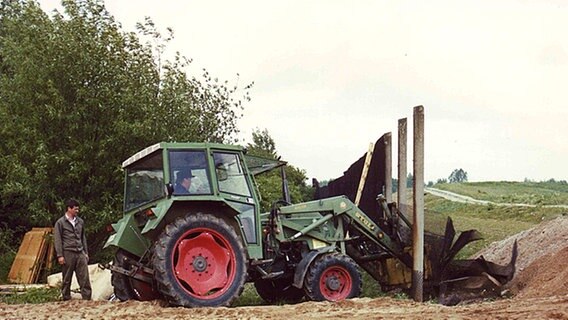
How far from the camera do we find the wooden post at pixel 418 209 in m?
13.2

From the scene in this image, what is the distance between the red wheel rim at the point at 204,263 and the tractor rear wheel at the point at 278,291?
5.34 ft

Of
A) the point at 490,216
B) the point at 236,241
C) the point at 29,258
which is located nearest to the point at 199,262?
the point at 236,241

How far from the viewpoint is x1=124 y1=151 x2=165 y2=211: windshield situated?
12.1m

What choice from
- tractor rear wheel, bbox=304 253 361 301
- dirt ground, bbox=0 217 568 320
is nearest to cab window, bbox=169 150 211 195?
dirt ground, bbox=0 217 568 320

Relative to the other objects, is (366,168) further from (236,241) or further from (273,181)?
(273,181)

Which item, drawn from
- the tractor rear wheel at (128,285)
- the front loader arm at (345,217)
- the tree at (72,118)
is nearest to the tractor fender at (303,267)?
the front loader arm at (345,217)

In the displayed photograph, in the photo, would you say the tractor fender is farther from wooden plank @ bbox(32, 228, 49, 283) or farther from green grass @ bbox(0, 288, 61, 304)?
wooden plank @ bbox(32, 228, 49, 283)

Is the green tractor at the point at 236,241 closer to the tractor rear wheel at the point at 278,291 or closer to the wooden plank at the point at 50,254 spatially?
the tractor rear wheel at the point at 278,291

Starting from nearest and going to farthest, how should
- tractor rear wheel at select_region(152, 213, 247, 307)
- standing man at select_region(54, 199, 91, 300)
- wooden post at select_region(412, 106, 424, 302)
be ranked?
tractor rear wheel at select_region(152, 213, 247, 307) < standing man at select_region(54, 199, 91, 300) < wooden post at select_region(412, 106, 424, 302)

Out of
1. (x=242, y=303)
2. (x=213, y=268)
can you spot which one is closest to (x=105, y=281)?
(x=242, y=303)

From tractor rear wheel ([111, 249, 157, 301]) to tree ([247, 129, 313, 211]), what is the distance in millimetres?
3909

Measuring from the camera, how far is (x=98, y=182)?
19.3 meters

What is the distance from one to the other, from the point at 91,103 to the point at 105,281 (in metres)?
5.72

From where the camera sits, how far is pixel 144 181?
12.6 metres
